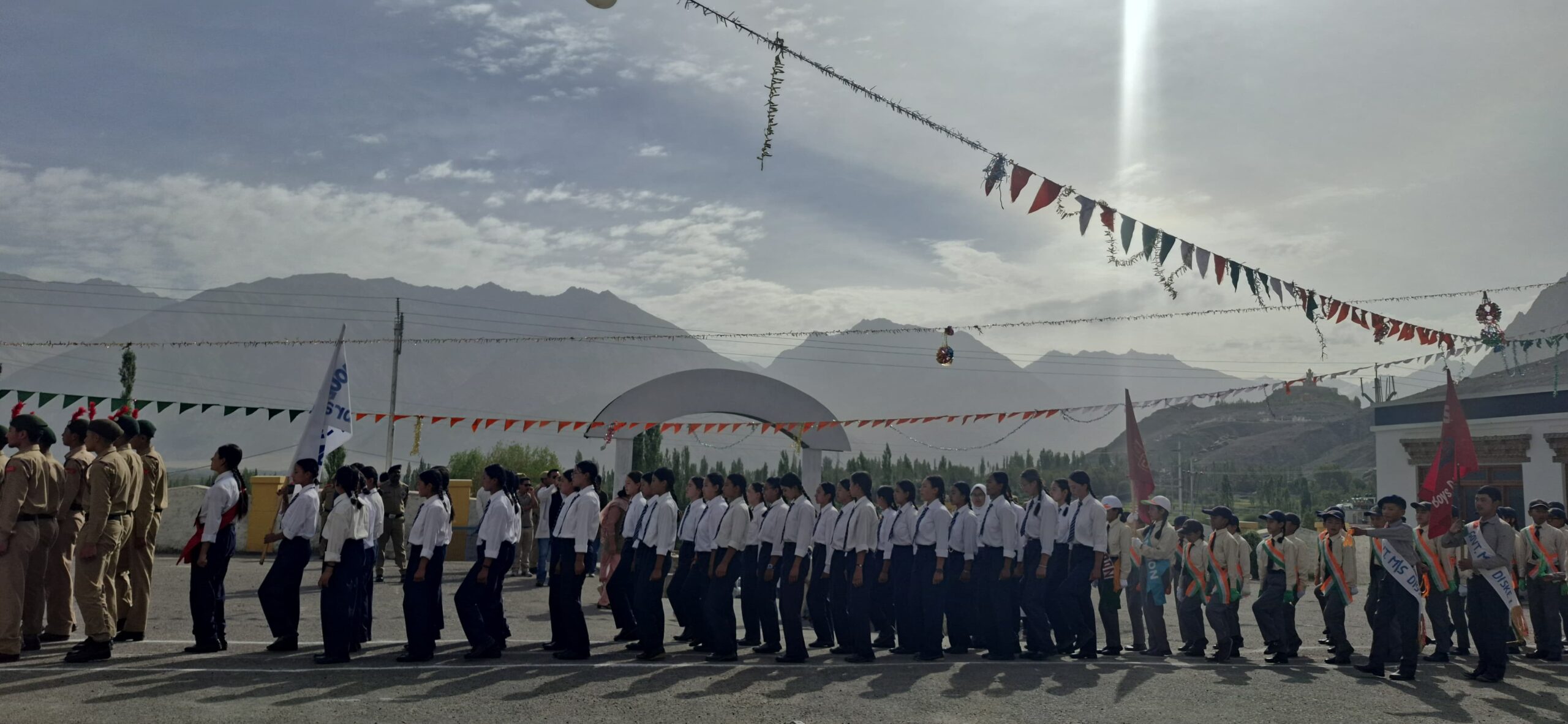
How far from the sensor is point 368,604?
9.78m

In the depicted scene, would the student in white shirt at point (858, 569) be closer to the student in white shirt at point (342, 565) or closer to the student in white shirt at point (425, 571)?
the student in white shirt at point (425, 571)

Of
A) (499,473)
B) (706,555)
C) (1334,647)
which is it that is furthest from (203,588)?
(1334,647)

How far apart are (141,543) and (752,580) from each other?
5612 mm

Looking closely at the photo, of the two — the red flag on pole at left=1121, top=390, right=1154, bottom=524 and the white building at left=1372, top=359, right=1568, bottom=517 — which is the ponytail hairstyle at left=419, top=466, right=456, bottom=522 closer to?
the red flag on pole at left=1121, top=390, right=1154, bottom=524

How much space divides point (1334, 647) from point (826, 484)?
5442 millimetres

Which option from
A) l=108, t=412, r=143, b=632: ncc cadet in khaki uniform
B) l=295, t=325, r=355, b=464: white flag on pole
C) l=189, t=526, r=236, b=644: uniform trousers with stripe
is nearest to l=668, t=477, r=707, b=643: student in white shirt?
l=189, t=526, r=236, b=644: uniform trousers with stripe

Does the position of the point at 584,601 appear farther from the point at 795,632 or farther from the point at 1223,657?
the point at 1223,657

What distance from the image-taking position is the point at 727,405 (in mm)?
18688

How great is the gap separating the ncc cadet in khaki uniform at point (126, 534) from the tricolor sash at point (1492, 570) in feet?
41.2

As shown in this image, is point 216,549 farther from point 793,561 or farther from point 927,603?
point 927,603

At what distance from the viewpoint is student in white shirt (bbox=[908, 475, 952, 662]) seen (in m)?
9.66

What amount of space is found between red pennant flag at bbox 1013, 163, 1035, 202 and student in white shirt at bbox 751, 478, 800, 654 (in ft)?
12.7

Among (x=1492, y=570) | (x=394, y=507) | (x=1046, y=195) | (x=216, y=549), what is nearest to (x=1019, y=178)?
(x=1046, y=195)

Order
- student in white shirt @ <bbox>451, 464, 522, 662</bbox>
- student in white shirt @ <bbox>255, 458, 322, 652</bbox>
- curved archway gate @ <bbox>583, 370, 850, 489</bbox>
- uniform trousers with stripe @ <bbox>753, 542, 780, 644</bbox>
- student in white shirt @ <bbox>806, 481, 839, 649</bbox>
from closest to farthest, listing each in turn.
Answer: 1. student in white shirt @ <bbox>255, 458, 322, 652</bbox>
2. student in white shirt @ <bbox>451, 464, 522, 662</bbox>
3. uniform trousers with stripe @ <bbox>753, 542, 780, 644</bbox>
4. student in white shirt @ <bbox>806, 481, 839, 649</bbox>
5. curved archway gate @ <bbox>583, 370, 850, 489</bbox>
